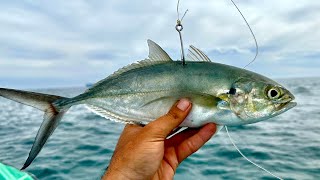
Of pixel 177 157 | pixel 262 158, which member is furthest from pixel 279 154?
pixel 177 157

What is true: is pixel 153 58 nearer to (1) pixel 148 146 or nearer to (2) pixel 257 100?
(1) pixel 148 146

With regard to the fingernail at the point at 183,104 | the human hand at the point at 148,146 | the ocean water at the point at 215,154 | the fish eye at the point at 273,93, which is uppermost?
the fish eye at the point at 273,93

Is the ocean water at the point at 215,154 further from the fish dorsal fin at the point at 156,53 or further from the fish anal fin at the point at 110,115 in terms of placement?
the fish dorsal fin at the point at 156,53

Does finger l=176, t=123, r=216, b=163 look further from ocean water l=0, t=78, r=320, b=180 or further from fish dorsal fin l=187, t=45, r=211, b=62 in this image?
ocean water l=0, t=78, r=320, b=180

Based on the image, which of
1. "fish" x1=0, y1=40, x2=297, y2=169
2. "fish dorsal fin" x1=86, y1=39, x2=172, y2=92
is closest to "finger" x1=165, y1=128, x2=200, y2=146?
"fish" x1=0, y1=40, x2=297, y2=169

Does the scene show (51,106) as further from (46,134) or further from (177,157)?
(177,157)

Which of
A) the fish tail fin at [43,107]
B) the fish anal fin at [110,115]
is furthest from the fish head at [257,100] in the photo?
the fish tail fin at [43,107]

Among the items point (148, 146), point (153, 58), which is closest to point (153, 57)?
point (153, 58)

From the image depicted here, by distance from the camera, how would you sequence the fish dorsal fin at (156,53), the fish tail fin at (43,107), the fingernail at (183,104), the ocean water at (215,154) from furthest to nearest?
1. the ocean water at (215,154)
2. the fish dorsal fin at (156,53)
3. the fingernail at (183,104)
4. the fish tail fin at (43,107)
